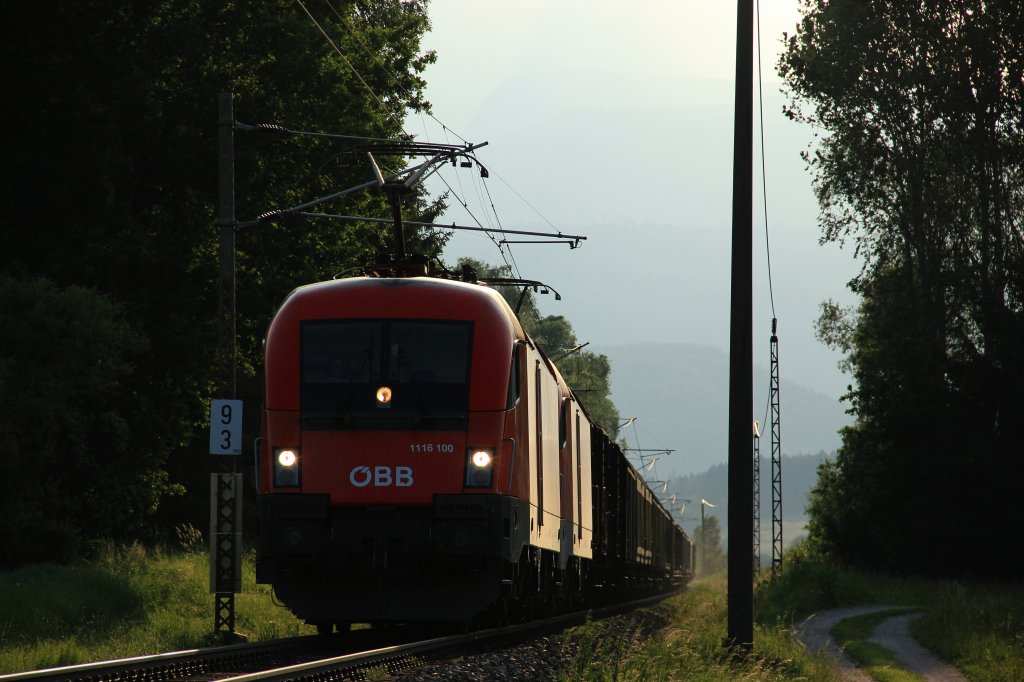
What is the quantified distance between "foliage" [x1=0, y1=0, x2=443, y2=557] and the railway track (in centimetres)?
1593

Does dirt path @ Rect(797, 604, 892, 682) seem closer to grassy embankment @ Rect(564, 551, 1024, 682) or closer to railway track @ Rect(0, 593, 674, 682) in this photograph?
grassy embankment @ Rect(564, 551, 1024, 682)

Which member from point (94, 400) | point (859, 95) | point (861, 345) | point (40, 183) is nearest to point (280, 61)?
point (40, 183)

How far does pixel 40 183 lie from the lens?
31.0 meters

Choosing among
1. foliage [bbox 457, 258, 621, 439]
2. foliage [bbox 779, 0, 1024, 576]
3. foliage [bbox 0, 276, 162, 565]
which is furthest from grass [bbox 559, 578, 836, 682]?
foliage [bbox 457, 258, 621, 439]

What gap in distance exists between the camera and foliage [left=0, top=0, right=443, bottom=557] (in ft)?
101

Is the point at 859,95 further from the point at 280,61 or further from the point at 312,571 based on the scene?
the point at 312,571

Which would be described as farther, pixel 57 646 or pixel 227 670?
pixel 57 646

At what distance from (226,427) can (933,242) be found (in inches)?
1262

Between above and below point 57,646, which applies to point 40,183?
above

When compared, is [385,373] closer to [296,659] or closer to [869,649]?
[296,659]

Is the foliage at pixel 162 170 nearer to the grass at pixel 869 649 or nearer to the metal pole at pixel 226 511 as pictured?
the metal pole at pixel 226 511

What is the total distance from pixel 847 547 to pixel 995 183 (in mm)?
15668

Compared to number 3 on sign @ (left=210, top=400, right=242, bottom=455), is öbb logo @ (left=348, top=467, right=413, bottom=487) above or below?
below

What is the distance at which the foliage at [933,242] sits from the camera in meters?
41.5
